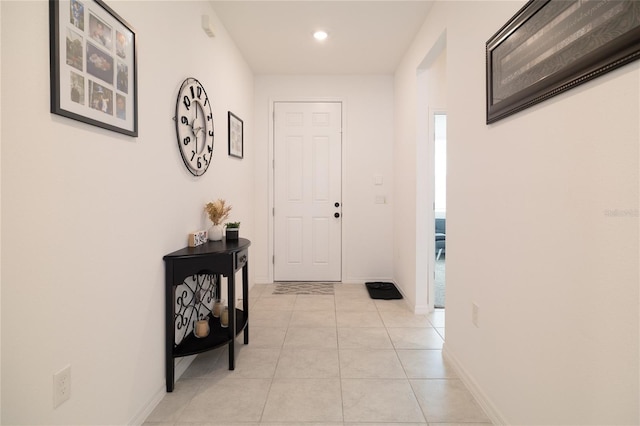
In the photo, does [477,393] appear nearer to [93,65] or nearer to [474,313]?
[474,313]

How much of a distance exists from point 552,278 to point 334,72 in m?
3.51

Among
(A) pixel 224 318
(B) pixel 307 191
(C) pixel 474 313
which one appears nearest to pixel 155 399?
(A) pixel 224 318

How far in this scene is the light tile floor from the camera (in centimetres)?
166

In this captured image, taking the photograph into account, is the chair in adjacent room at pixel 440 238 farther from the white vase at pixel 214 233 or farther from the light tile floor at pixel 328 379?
the white vase at pixel 214 233

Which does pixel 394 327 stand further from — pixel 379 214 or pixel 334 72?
pixel 334 72

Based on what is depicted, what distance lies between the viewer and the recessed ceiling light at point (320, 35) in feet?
9.90

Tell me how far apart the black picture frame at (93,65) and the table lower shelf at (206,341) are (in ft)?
4.02

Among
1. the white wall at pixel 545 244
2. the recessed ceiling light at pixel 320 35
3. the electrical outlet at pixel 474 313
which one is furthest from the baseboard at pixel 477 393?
the recessed ceiling light at pixel 320 35

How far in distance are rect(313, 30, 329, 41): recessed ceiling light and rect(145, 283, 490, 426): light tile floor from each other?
2.62 meters

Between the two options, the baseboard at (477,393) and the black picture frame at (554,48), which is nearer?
the black picture frame at (554,48)

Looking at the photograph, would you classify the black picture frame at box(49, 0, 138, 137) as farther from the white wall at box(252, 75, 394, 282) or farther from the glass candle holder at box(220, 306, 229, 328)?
the white wall at box(252, 75, 394, 282)

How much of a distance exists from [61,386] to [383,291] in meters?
3.12

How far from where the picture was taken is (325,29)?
117 inches

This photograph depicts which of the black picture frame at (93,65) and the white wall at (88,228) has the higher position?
the black picture frame at (93,65)
